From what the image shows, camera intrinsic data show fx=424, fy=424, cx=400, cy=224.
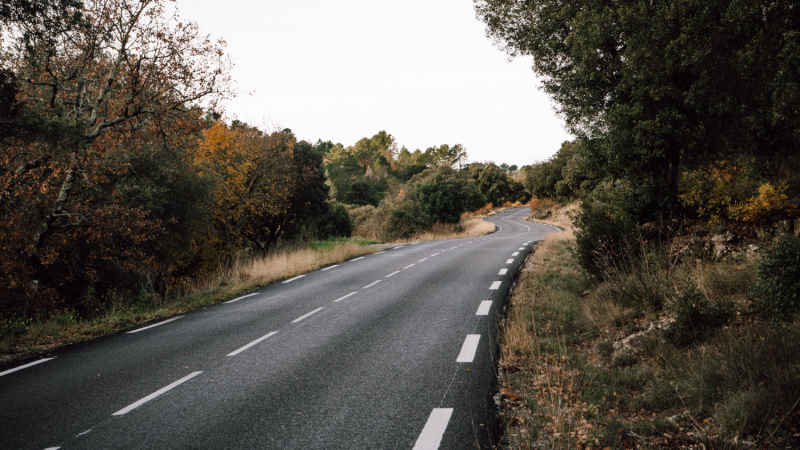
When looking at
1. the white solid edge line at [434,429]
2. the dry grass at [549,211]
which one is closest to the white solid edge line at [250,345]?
the white solid edge line at [434,429]

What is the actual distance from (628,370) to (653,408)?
739mm

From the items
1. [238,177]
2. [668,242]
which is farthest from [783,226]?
[238,177]

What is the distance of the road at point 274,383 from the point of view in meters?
3.52

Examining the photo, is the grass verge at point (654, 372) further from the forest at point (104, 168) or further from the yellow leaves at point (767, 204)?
the forest at point (104, 168)

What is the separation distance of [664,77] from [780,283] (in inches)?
200

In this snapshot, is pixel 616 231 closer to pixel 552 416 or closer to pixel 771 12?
pixel 771 12

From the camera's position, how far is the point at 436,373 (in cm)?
476

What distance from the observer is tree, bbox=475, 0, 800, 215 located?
5.50 m

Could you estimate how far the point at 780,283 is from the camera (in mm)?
4180

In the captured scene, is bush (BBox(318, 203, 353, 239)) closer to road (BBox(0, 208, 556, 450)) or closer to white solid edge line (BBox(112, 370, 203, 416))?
road (BBox(0, 208, 556, 450))

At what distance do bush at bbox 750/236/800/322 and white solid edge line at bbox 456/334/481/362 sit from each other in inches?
120

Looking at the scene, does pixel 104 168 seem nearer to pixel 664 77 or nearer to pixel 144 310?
pixel 144 310

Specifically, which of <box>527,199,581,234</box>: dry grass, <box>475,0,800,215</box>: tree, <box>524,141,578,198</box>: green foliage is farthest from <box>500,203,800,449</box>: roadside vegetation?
<box>527,199,581,234</box>: dry grass

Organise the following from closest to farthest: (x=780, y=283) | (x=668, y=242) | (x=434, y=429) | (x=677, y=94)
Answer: (x=434, y=429)
(x=780, y=283)
(x=668, y=242)
(x=677, y=94)
